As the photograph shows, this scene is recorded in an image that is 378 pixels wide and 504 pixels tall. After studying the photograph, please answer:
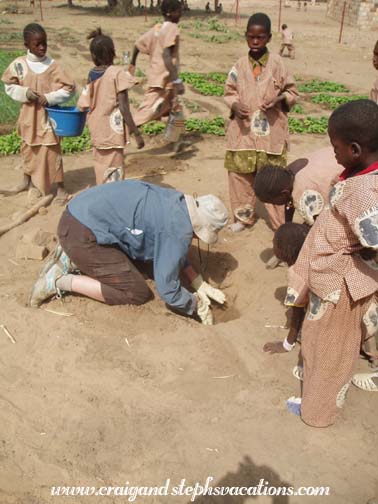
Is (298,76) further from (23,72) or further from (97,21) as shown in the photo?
(97,21)

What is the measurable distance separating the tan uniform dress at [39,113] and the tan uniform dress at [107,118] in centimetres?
49

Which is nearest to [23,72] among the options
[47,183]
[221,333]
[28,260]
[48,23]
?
[47,183]

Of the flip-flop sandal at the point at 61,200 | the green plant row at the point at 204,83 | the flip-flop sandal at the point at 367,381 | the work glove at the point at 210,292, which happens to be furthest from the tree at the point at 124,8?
the flip-flop sandal at the point at 367,381

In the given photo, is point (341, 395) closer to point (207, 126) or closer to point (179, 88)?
point (179, 88)

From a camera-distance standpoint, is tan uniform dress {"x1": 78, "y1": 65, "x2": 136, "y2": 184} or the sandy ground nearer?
Answer: the sandy ground

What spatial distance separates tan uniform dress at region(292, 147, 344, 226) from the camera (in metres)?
3.42

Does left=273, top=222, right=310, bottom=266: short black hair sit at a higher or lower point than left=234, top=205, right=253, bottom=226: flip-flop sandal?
higher

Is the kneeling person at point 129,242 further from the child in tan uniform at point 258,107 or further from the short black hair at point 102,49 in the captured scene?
the short black hair at point 102,49

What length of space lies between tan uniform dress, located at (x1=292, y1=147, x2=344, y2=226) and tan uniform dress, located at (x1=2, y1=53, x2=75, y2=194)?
286 centimetres

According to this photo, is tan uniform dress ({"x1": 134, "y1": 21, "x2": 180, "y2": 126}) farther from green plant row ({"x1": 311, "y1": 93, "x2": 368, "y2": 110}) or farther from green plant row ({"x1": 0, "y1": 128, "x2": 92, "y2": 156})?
green plant row ({"x1": 311, "y1": 93, "x2": 368, "y2": 110})

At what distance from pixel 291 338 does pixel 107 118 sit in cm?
286

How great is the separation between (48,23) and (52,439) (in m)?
21.7

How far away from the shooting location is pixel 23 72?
5.17 m

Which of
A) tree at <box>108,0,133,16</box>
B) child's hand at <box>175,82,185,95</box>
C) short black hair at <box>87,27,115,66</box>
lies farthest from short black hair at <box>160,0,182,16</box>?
tree at <box>108,0,133,16</box>
